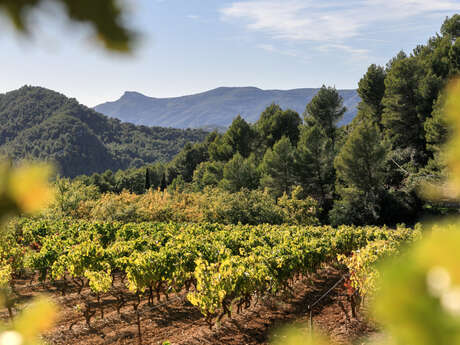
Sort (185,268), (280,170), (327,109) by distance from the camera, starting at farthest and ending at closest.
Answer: (327,109) → (280,170) → (185,268)

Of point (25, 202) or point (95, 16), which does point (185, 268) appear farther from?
point (95, 16)

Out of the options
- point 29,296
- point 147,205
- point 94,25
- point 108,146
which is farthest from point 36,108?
point 94,25

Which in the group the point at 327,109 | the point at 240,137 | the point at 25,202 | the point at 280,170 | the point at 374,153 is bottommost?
the point at 280,170

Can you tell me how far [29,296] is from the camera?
A: 1191 cm

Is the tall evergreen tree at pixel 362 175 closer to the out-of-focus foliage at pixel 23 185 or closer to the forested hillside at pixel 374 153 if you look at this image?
the forested hillside at pixel 374 153

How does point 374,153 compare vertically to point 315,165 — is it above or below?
above

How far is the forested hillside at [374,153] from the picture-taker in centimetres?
2669

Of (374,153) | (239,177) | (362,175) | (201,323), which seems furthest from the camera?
(239,177)

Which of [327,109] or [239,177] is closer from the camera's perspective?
[239,177]

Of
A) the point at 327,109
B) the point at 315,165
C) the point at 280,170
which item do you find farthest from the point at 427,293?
the point at 327,109

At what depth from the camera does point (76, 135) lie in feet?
440

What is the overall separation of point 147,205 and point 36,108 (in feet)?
516

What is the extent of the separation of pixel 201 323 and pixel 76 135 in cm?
13996

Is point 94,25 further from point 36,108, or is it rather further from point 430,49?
point 36,108
